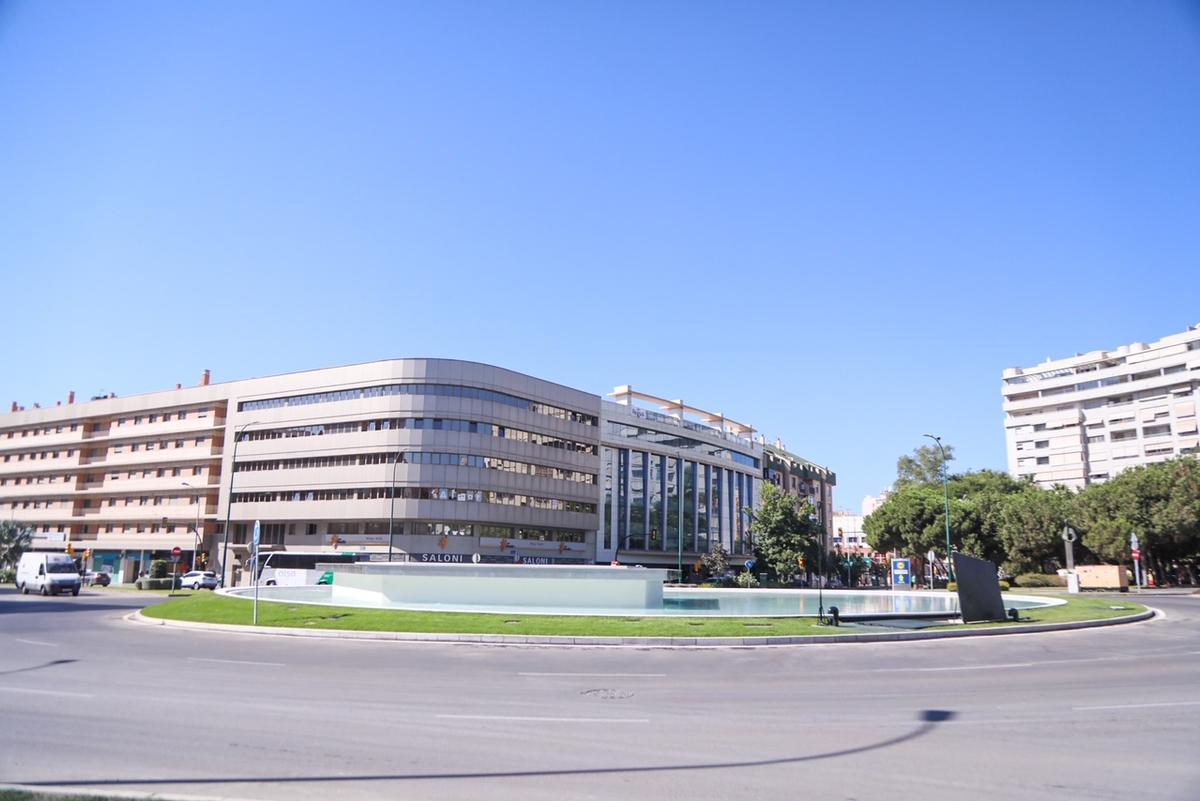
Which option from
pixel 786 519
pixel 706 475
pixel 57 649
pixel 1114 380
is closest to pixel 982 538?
pixel 786 519

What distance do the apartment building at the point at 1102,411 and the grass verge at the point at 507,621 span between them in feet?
298

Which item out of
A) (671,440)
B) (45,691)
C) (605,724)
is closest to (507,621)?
(45,691)

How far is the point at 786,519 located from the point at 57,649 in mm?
58392

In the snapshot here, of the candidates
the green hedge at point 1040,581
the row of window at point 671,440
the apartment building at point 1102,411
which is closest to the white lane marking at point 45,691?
the green hedge at point 1040,581

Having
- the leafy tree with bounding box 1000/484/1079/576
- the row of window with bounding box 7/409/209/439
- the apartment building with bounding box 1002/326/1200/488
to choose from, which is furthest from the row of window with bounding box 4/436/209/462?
the apartment building with bounding box 1002/326/1200/488

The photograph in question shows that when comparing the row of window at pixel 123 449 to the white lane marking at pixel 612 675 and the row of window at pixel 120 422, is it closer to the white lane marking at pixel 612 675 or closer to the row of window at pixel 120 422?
the row of window at pixel 120 422

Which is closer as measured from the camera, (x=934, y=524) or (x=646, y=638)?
(x=646, y=638)

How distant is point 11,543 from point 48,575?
3005 cm

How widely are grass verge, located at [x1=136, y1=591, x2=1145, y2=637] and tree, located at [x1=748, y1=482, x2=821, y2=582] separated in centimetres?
3871

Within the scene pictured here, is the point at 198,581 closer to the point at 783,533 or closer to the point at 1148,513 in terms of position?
the point at 783,533

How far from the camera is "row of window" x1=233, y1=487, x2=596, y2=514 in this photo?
65.5 m

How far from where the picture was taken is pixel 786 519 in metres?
68.4

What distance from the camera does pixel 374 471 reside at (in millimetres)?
66188

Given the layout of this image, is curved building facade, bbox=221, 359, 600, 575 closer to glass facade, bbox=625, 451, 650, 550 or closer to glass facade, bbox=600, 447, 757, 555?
glass facade, bbox=600, 447, 757, 555
